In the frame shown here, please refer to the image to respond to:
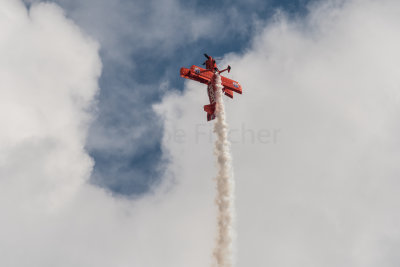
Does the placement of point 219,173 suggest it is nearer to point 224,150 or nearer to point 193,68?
point 224,150

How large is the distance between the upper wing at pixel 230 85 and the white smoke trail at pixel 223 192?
14.9 ft

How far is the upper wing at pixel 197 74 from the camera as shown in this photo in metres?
92.6

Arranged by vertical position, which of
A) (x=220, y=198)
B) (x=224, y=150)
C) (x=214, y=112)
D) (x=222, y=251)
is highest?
(x=214, y=112)

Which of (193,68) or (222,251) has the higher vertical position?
(193,68)

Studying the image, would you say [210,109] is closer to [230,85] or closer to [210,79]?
[210,79]

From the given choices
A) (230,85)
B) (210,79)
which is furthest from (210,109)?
(230,85)

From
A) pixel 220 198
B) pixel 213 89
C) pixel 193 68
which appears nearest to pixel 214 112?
pixel 213 89

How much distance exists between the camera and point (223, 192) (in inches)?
3524

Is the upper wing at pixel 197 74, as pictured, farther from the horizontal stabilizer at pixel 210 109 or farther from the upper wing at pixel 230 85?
the horizontal stabilizer at pixel 210 109

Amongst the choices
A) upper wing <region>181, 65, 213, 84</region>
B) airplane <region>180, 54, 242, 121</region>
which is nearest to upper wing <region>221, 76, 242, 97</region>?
airplane <region>180, 54, 242, 121</region>

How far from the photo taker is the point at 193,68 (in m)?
93.2

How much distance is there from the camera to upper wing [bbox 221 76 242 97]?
9838cm

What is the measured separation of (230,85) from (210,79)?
6.47m

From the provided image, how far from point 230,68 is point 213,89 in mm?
6247
